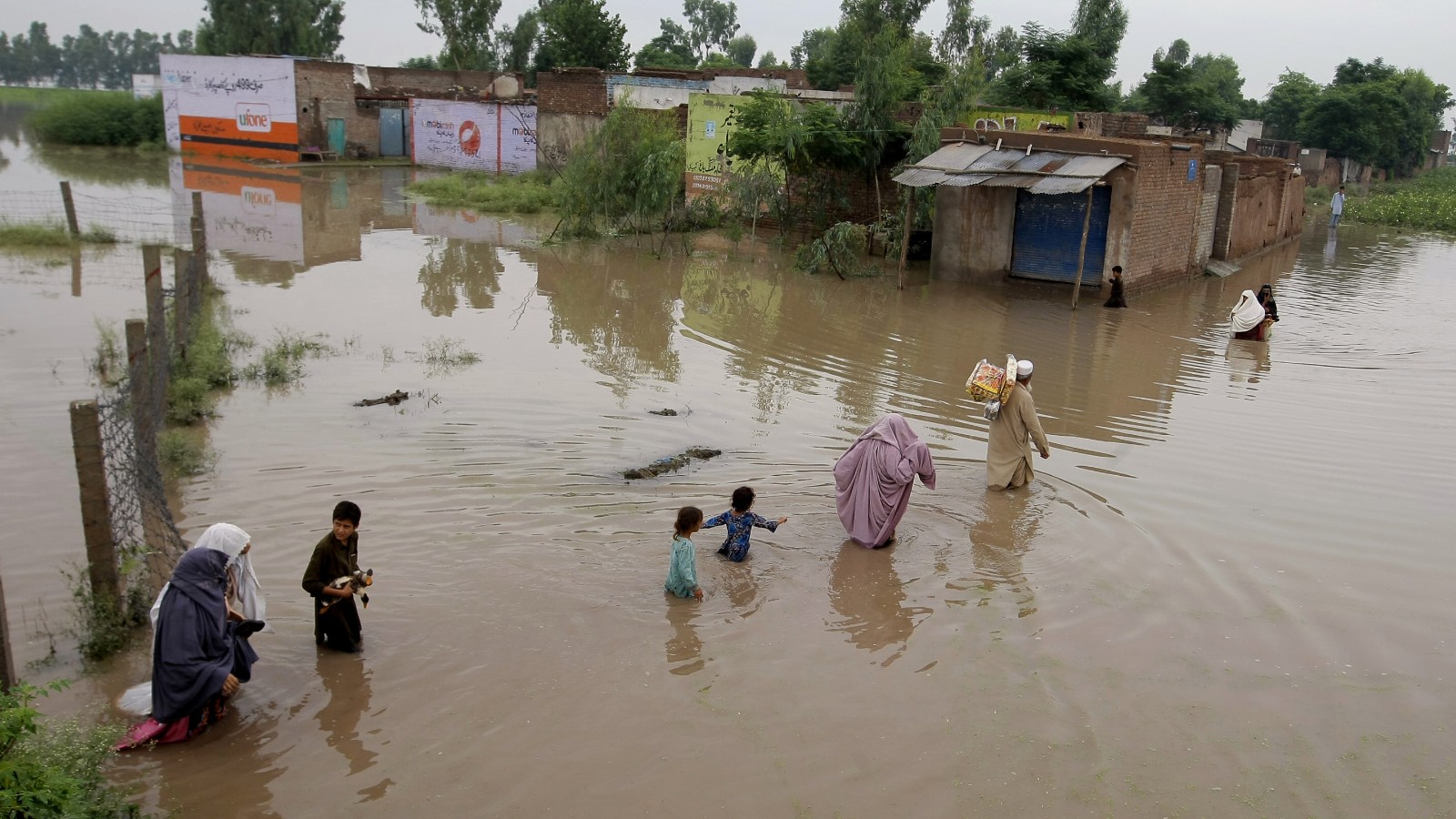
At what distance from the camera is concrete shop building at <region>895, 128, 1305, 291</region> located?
17141 millimetres

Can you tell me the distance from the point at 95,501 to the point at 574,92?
2982 cm

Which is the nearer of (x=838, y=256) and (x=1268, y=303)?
(x=1268, y=303)

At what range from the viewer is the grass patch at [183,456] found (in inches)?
322

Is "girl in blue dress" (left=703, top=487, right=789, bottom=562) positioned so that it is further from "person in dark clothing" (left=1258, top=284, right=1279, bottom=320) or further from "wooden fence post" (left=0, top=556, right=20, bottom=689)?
"person in dark clothing" (left=1258, top=284, right=1279, bottom=320)

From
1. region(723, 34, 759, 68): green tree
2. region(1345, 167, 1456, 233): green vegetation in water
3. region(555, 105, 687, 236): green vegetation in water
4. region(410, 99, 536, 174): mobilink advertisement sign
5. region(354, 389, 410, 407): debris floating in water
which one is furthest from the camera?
region(723, 34, 759, 68): green tree

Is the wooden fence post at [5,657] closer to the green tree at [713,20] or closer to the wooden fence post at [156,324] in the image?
the wooden fence post at [156,324]

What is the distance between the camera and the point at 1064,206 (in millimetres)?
18672

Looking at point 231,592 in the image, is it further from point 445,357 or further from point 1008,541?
point 445,357

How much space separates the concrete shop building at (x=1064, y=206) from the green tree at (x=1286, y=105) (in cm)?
4454

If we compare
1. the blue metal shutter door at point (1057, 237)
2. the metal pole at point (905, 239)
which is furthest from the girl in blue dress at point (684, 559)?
the blue metal shutter door at point (1057, 237)

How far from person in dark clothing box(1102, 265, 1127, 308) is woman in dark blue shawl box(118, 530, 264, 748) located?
15.1 m

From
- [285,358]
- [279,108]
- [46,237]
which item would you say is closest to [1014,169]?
[285,358]

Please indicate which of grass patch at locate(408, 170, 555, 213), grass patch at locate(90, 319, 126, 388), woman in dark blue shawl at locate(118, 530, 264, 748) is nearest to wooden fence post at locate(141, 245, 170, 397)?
grass patch at locate(90, 319, 126, 388)

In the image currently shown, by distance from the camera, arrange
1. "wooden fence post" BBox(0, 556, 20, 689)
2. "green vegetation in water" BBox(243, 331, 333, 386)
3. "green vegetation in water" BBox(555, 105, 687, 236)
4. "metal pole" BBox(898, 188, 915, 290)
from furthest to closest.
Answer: "green vegetation in water" BBox(555, 105, 687, 236) < "metal pole" BBox(898, 188, 915, 290) < "green vegetation in water" BBox(243, 331, 333, 386) < "wooden fence post" BBox(0, 556, 20, 689)
